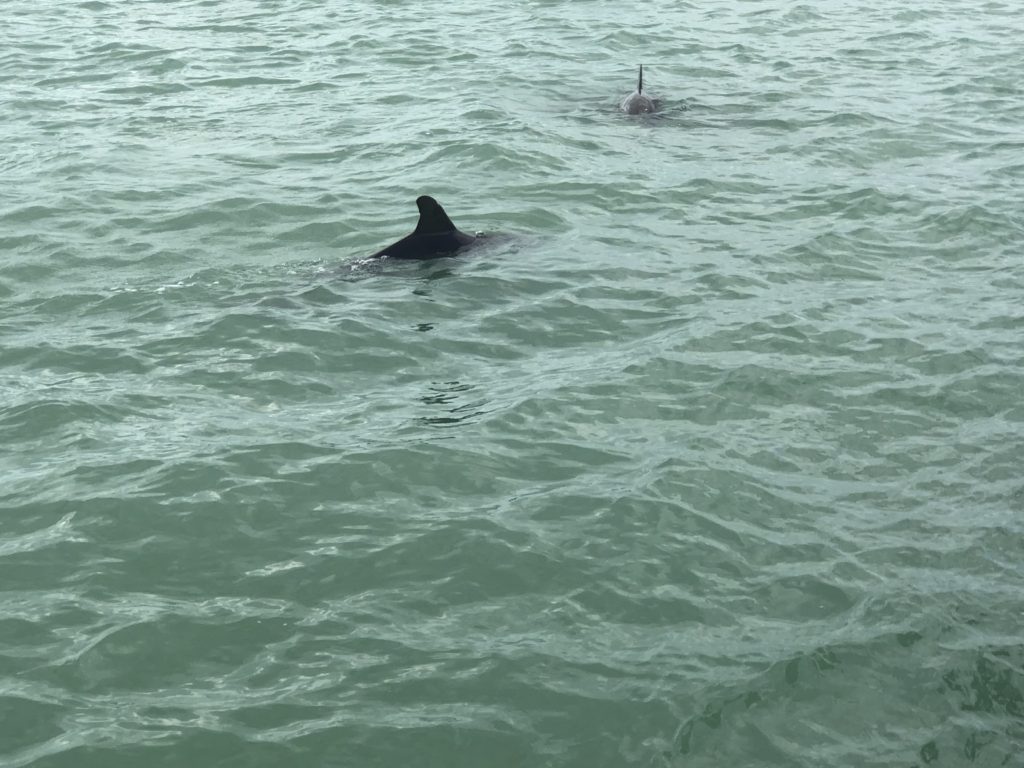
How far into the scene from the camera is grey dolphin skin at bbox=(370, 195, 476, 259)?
12719 mm

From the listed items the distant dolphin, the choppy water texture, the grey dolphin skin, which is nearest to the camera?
the choppy water texture

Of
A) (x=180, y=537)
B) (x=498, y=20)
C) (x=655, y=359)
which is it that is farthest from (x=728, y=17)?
(x=180, y=537)

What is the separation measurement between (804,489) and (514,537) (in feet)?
7.03

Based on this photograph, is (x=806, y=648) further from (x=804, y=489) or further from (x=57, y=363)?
(x=57, y=363)

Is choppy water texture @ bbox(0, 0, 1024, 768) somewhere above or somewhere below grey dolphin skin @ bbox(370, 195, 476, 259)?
below

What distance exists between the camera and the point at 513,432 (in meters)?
9.77

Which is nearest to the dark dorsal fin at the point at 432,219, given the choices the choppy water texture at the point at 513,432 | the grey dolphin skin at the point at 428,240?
the grey dolphin skin at the point at 428,240

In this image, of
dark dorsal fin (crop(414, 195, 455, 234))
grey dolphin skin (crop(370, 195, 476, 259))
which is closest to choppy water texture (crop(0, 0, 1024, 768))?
grey dolphin skin (crop(370, 195, 476, 259))

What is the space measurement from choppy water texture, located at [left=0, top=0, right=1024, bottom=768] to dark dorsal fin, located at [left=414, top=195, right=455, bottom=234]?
43 centimetres

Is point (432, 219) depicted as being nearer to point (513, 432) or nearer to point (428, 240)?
point (428, 240)

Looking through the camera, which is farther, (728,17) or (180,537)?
(728,17)

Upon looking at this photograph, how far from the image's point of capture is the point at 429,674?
23.3ft

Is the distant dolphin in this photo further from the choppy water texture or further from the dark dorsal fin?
the dark dorsal fin

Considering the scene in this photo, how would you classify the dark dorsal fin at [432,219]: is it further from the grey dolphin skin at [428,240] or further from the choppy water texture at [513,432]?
the choppy water texture at [513,432]
